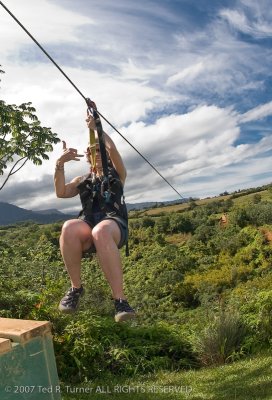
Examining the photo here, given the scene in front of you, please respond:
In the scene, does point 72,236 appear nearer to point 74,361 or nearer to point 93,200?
point 93,200

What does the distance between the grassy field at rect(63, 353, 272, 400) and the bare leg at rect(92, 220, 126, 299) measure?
1836mm

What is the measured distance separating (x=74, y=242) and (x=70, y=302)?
1.64 ft

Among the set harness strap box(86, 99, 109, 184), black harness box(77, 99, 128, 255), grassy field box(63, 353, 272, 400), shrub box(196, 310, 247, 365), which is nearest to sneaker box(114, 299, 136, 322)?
black harness box(77, 99, 128, 255)

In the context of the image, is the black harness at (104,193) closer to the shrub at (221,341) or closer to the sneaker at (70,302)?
the sneaker at (70,302)

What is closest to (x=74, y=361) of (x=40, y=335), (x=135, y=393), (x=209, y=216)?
(x=135, y=393)

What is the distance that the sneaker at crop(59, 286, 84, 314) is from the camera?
12.1ft

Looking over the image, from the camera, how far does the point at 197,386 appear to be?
5055 millimetres

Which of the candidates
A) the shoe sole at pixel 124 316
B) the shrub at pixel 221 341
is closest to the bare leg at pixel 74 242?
the shoe sole at pixel 124 316

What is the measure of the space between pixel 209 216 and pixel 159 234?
10309mm

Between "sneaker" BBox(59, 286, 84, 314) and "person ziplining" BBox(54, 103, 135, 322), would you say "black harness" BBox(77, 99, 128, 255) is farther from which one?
"sneaker" BBox(59, 286, 84, 314)

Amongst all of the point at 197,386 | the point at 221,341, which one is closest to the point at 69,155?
the point at 197,386

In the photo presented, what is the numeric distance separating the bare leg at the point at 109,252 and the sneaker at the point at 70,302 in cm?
34

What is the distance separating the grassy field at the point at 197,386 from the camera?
4.65 meters

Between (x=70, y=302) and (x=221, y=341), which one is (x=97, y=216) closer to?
(x=70, y=302)
